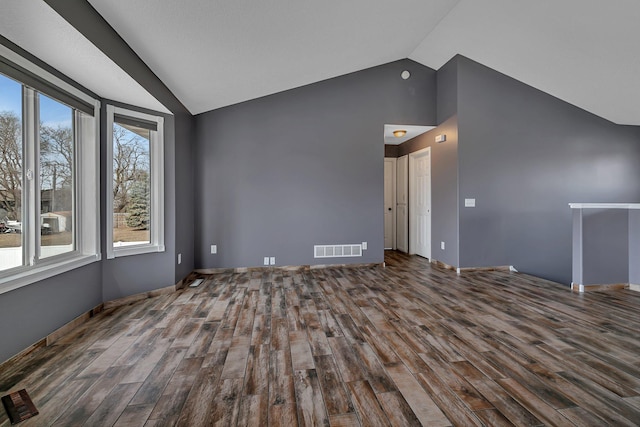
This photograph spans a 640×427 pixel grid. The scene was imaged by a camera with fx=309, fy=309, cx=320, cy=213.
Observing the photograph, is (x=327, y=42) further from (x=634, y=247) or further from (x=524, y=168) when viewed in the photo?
(x=634, y=247)

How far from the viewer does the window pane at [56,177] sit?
8.27 ft

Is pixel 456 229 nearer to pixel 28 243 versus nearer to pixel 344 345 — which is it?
pixel 344 345

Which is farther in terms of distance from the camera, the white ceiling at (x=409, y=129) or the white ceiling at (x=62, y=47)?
the white ceiling at (x=409, y=129)

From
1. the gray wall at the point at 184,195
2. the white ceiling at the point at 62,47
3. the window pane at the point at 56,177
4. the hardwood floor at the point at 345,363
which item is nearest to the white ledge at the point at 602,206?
the hardwood floor at the point at 345,363

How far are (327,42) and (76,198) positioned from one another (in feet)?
10.4

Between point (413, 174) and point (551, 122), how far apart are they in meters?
2.39

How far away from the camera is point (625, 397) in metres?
1.70

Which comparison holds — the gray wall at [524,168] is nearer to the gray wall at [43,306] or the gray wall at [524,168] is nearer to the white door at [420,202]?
the white door at [420,202]

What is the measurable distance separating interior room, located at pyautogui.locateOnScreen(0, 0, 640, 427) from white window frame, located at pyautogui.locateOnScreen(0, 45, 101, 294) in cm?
2


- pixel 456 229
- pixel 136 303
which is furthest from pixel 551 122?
pixel 136 303

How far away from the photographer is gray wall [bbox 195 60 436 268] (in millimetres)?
4766

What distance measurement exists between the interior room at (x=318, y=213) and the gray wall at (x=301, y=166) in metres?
0.03

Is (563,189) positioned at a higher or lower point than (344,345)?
higher

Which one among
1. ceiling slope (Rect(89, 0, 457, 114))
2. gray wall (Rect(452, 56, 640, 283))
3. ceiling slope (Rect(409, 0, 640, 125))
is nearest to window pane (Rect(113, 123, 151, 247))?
ceiling slope (Rect(89, 0, 457, 114))
